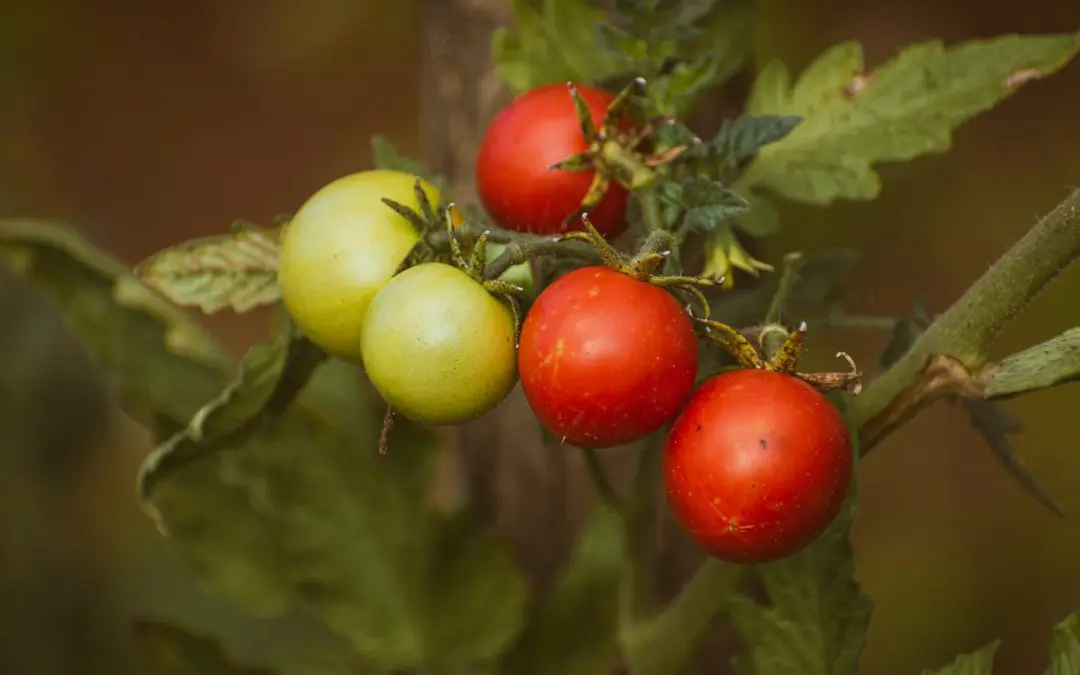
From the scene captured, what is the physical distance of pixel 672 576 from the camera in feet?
2.97

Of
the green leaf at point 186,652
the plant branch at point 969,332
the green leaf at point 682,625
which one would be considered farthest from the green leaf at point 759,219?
the green leaf at point 186,652

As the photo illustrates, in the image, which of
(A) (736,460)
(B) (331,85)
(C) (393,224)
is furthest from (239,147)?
(A) (736,460)

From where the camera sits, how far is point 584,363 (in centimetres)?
49

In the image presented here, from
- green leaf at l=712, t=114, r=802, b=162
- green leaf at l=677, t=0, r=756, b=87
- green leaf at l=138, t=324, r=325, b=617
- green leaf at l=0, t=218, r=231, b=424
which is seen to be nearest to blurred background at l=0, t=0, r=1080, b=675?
green leaf at l=138, t=324, r=325, b=617

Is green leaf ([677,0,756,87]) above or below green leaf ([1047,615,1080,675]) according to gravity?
above

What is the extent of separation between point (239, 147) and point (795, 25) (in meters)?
1.27

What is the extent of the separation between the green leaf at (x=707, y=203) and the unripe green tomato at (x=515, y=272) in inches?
3.7

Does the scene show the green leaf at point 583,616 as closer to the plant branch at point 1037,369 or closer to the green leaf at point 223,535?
the green leaf at point 223,535

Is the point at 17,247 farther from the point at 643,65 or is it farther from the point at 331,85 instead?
the point at 331,85

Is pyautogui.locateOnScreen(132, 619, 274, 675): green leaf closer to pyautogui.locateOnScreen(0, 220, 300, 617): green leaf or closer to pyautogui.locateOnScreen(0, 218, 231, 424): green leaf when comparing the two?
pyautogui.locateOnScreen(0, 220, 300, 617): green leaf

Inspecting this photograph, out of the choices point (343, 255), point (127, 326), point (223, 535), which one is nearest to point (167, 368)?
point (127, 326)

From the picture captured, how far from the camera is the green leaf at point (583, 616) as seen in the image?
91cm

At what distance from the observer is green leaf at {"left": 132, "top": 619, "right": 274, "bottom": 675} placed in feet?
2.81

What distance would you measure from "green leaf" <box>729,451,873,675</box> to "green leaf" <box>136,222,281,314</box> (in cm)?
36
